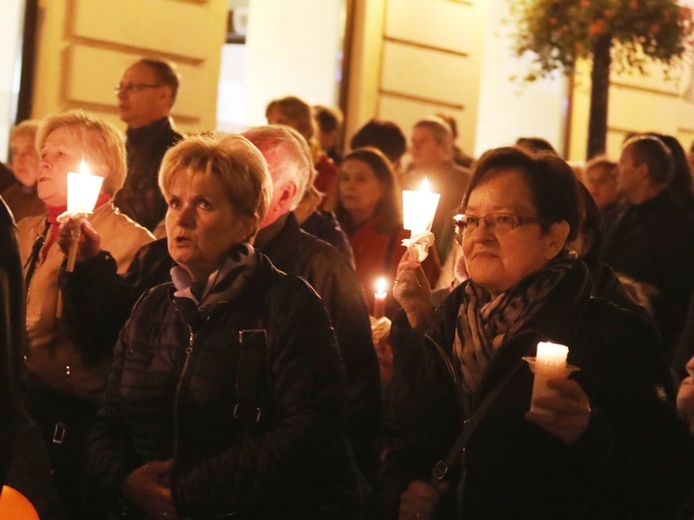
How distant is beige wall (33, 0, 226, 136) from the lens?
9.31 m

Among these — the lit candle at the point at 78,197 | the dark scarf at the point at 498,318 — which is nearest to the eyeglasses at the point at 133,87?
the lit candle at the point at 78,197

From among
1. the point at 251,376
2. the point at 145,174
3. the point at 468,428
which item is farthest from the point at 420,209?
the point at 145,174

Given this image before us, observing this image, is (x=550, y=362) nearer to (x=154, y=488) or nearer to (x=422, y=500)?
(x=422, y=500)

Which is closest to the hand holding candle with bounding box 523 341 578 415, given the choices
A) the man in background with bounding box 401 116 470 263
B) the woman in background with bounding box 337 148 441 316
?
the woman in background with bounding box 337 148 441 316

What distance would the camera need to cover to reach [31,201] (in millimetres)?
7188

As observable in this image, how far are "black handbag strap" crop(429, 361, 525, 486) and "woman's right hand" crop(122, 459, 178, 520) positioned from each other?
781 mm

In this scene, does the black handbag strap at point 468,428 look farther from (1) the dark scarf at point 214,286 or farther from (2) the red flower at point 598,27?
(2) the red flower at point 598,27

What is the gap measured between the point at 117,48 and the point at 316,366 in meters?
6.58

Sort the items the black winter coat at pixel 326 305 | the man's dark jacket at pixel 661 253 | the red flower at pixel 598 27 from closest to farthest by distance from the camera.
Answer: the black winter coat at pixel 326 305 → the man's dark jacket at pixel 661 253 → the red flower at pixel 598 27

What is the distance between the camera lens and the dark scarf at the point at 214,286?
364cm

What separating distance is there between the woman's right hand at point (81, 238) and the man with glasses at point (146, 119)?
213 cm

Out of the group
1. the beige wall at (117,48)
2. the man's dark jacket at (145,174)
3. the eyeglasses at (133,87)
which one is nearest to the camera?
the man's dark jacket at (145,174)

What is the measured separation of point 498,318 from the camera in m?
3.42

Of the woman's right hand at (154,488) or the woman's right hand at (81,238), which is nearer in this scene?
the woman's right hand at (154,488)
